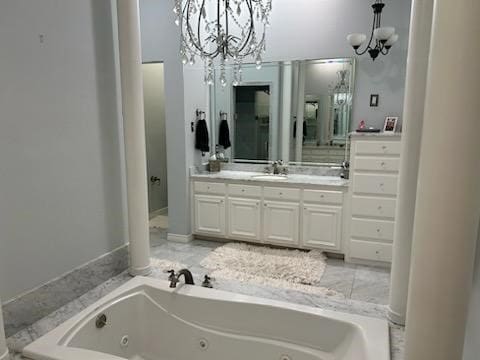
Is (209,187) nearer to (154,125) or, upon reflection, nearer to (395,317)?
(154,125)

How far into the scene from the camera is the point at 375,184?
3.54 meters

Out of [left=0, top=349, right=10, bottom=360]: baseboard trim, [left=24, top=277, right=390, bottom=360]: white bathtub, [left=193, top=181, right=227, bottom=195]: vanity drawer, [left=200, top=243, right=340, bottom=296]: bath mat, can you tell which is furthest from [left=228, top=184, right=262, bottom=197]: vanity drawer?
[left=0, top=349, right=10, bottom=360]: baseboard trim

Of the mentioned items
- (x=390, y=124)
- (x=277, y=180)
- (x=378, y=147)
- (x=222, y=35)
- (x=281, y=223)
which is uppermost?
(x=222, y=35)

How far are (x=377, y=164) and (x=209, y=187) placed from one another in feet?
6.30

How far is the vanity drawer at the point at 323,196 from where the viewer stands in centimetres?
374

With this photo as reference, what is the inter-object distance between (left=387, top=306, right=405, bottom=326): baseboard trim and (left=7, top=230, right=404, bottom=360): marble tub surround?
1.4 inches

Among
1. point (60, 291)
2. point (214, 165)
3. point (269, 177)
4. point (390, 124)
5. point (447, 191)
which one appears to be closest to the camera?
point (447, 191)

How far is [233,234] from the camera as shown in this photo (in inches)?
168

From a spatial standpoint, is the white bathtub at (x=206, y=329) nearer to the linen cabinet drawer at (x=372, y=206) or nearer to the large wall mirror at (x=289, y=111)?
the linen cabinet drawer at (x=372, y=206)

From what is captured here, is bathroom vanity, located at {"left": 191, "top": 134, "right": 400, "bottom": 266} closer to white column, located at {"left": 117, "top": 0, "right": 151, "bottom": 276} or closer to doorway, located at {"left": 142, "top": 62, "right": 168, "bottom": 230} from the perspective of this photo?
doorway, located at {"left": 142, "top": 62, "right": 168, "bottom": 230}

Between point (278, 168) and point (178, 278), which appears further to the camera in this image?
point (278, 168)

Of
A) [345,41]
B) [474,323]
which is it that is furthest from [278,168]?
[474,323]

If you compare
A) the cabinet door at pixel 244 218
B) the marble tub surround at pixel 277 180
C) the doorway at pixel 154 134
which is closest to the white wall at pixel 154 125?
the doorway at pixel 154 134

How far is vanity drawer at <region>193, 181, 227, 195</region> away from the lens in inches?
167
